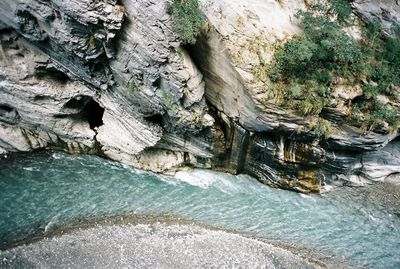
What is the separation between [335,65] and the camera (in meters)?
A: 14.1

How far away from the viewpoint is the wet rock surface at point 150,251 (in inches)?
474

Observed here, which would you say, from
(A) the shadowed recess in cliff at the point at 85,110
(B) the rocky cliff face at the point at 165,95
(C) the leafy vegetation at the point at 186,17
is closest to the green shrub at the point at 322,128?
(B) the rocky cliff face at the point at 165,95

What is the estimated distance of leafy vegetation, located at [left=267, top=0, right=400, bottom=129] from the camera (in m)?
13.6

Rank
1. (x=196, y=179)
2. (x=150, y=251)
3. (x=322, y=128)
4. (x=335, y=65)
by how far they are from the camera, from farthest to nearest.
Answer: (x=196, y=179), (x=322, y=128), (x=335, y=65), (x=150, y=251)

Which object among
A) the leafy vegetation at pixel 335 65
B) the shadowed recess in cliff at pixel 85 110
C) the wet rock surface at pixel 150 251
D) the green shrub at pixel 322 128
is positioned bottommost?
the wet rock surface at pixel 150 251

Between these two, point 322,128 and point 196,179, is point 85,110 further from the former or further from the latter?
point 322,128

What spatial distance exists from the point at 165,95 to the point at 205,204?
178 inches

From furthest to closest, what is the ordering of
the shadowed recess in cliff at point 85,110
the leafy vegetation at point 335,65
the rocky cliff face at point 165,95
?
the shadowed recess in cliff at point 85,110 → the leafy vegetation at point 335,65 → the rocky cliff face at point 165,95

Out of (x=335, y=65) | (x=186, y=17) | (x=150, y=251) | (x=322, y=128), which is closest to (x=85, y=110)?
(x=186, y=17)

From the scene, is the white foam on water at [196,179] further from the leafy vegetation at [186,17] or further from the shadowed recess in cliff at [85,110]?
the leafy vegetation at [186,17]

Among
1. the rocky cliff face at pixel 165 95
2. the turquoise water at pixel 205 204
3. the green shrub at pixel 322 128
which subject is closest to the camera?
the rocky cliff face at pixel 165 95

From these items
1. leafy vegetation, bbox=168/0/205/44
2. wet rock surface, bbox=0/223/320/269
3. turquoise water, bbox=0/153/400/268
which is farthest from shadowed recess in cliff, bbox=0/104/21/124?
leafy vegetation, bbox=168/0/205/44

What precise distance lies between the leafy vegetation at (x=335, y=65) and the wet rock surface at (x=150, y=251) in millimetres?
5312

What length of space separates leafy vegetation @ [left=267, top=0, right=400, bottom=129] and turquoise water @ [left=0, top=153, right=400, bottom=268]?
12.3ft
